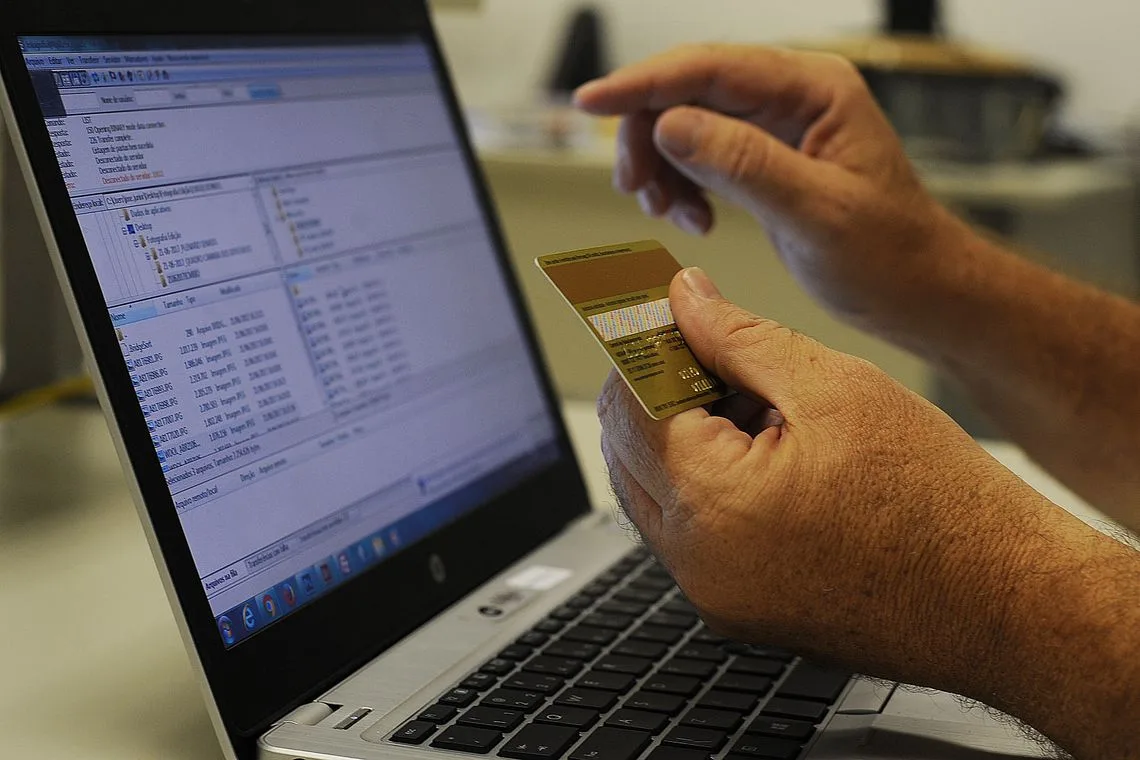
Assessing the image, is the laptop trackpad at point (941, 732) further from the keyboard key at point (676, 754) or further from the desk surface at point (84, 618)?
the desk surface at point (84, 618)

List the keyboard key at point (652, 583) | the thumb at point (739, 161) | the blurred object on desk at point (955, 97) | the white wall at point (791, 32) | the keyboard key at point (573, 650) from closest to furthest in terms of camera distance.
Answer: the keyboard key at point (573, 650), the keyboard key at point (652, 583), the thumb at point (739, 161), the blurred object on desk at point (955, 97), the white wall at point (791, 32)

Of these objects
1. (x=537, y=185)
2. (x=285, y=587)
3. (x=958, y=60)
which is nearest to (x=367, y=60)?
(x=285, y=587)

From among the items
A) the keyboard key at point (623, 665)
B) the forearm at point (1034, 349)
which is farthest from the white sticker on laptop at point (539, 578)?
the forearm at point (1034, 349)

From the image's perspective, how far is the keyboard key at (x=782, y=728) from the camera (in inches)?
18.4

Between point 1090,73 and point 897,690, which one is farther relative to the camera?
point 1090,73

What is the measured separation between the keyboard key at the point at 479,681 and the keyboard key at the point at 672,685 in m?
0.06

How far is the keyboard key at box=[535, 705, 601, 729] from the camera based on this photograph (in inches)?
18.2

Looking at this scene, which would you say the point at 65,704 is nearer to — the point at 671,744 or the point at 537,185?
the point at 671,744

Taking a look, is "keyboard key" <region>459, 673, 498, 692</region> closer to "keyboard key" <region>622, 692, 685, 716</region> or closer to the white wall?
"keyboard key" <region>622, 692, 685, 716</region>

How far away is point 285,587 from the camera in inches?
19.9

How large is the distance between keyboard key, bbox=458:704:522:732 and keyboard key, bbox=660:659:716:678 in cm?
8

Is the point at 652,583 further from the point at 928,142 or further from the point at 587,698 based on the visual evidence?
the point at 928,142

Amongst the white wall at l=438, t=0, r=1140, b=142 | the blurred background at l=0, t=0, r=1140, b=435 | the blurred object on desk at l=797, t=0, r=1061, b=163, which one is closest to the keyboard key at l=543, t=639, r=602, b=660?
the blurred background at l=0, t=0, r=1140, b=435

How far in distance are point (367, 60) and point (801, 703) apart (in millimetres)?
399
